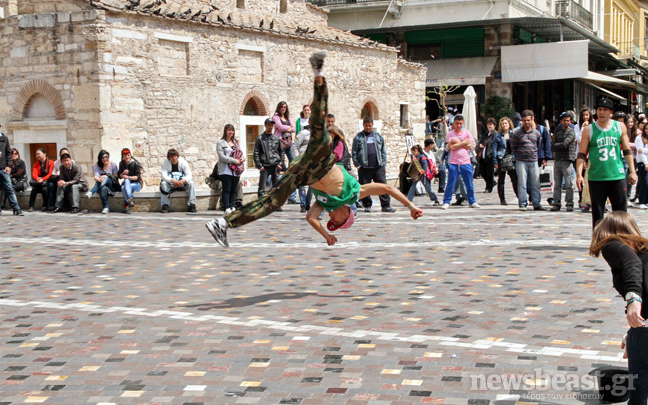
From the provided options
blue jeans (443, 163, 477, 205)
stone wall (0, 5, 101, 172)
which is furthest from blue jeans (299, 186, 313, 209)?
stone wall (0, 5, 101, 172)

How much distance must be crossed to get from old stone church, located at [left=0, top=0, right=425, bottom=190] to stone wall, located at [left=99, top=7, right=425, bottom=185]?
0.03 meters

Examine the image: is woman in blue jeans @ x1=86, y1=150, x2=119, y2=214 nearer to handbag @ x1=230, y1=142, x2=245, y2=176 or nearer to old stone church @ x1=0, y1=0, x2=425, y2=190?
old stone church @ x1=0, y1=0, x2=425, y2=190

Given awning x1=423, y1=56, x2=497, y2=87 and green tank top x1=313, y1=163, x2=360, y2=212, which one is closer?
green tank top x1=313, y1=163, x2=360, y2=212

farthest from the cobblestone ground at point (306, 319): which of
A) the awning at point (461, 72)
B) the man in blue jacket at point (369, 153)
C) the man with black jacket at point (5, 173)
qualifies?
the awning at point (461, 72)

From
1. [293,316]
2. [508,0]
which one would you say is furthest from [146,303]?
[508,0]

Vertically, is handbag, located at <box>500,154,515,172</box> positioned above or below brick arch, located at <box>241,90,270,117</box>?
below

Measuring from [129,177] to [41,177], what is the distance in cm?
209

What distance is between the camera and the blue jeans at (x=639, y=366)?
4129 millimetres

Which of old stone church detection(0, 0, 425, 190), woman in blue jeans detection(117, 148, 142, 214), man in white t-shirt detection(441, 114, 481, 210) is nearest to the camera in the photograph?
man in white t-shirt detection(441, 114, 481, 210)

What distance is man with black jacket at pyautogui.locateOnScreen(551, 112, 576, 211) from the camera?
49.5ft

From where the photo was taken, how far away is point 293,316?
6652 mm

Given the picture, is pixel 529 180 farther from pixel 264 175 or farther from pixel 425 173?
pixel 264 175

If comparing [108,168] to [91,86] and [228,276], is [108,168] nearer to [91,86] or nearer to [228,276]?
[91,86]

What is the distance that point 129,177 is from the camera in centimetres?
1666
